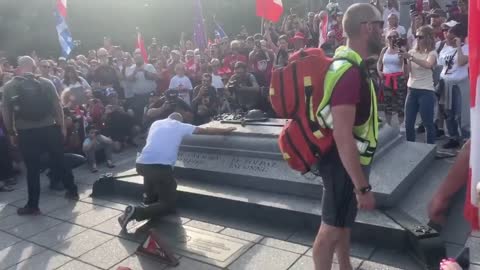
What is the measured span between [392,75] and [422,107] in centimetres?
120

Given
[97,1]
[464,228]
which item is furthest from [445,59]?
[97,1]

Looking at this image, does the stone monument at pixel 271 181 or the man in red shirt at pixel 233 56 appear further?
the man in red shirt at pixel 233 56

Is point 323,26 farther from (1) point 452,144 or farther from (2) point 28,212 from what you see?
(2) point 28,212

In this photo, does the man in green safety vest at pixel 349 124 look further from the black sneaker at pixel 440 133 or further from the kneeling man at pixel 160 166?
the black sneaker at pixel 440 133

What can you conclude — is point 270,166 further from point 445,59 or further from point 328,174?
point 445,59

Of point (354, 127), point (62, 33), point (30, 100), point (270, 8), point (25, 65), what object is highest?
point (62, 33)

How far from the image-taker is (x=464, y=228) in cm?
385

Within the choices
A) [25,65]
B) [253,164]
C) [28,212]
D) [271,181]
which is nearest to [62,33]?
[25,65]

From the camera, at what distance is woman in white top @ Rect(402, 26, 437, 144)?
5758 millimetres

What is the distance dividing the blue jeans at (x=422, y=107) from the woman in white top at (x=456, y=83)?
504 mm

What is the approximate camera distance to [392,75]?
22.6ft

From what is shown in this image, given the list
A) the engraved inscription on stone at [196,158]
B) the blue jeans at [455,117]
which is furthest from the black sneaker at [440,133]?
the engraved inscription on stone at [196,158]

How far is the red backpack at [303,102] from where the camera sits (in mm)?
2553

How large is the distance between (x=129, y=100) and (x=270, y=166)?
18.7ft
